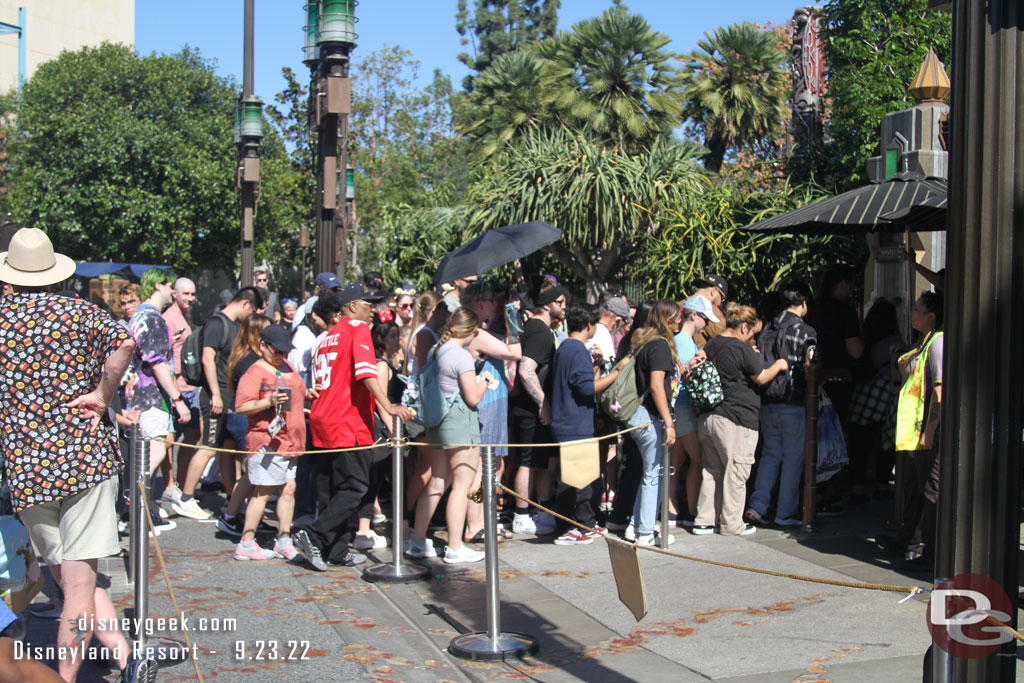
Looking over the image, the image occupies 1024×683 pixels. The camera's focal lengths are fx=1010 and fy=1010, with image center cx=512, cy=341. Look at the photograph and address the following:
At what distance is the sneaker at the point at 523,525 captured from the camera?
836cm

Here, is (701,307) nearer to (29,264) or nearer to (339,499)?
(339,499)

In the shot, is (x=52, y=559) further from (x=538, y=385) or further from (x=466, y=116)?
(x=466, y=116)

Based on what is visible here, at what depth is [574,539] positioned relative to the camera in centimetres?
803

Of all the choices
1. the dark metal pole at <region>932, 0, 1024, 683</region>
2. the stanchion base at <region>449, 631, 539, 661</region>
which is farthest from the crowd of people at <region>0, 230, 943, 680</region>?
the dark metal pole at <region>932, 0, 1024, 683</region>

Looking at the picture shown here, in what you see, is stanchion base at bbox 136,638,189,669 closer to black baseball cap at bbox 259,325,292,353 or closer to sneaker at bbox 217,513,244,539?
black baseball cap at bbox 259,325,292,353

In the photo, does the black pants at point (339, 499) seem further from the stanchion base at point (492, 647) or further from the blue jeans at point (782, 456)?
the blue jeans at point (782, 456)

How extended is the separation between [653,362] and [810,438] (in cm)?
145

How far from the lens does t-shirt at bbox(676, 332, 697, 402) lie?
8.20 metres

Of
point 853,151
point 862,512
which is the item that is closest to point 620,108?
point 853,151

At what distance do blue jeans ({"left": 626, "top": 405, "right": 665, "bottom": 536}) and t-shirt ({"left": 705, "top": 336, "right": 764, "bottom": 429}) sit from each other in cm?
52

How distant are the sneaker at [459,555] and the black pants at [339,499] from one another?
0.75m

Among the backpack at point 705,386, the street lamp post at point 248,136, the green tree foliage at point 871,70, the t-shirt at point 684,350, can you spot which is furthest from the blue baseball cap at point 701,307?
the street lamp post at point 248,136

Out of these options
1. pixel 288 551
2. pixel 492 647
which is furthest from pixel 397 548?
pixel 492 647

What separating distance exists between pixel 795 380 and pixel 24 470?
5669 mm
